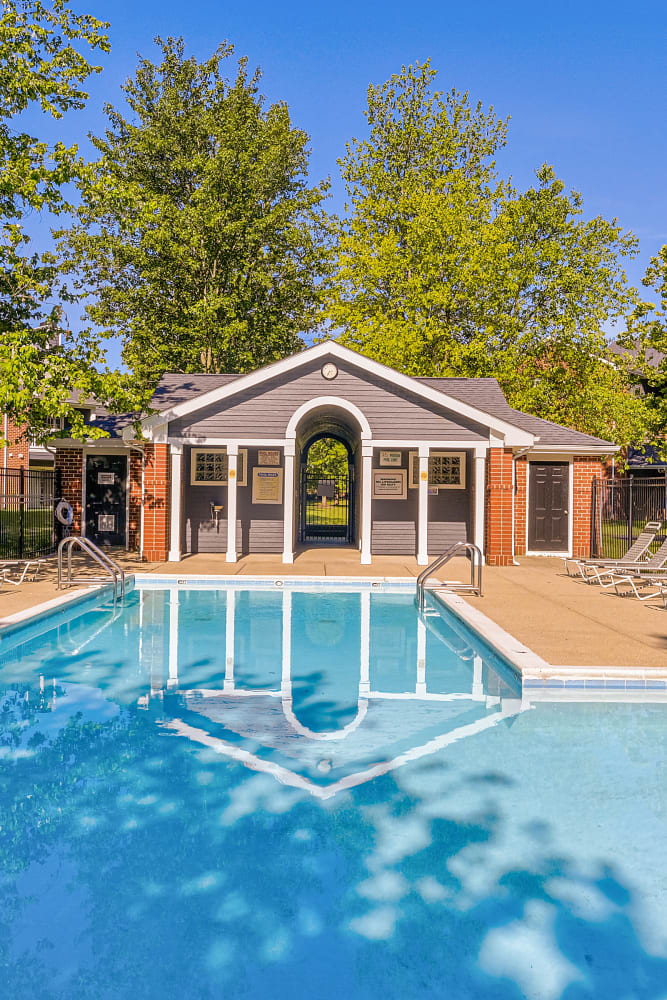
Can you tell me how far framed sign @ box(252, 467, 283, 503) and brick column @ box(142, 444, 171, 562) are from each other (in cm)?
300

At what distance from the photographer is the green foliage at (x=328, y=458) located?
1480 inches

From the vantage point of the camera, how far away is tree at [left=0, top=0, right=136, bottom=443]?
44.3 ft

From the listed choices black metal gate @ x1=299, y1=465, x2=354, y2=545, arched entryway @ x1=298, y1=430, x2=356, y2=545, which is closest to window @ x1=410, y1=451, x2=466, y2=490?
arched entryway @ x1=298, y1=430, x2=356, y2=545

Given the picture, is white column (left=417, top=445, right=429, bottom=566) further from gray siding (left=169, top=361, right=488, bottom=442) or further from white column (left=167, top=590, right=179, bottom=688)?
white column (left=167, top=590, right=179, bottom=688)

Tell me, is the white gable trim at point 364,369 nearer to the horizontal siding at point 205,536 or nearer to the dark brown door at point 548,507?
the dark brown door at point 548,507

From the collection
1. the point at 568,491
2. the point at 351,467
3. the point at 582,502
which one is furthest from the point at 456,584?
the point at 351,467

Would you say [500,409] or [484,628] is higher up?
[500,409]

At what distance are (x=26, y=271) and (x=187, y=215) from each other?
59.4 ft

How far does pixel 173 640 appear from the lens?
10094mm

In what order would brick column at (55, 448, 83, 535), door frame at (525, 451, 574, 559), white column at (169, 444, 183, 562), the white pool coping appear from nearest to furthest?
the white pool coping
white column at (169, 444, 183, 562)
brick column at (55, 448, 83, 535)
door frame at (525, 451, 574, 559)

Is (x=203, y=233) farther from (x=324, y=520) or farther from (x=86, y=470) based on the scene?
(x=86, y=470)

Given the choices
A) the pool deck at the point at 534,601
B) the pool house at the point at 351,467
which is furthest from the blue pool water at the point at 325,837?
the pool house at the point at 351,467

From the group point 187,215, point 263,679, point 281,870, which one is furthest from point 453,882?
point 187,215

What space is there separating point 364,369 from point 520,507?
6344mm
